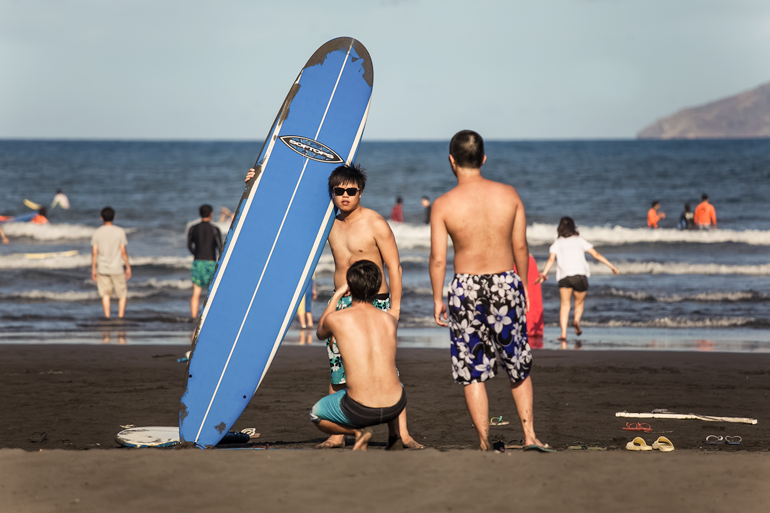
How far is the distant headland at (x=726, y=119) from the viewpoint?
159m

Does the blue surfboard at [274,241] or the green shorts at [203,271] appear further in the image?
the green shorts at [203,271]

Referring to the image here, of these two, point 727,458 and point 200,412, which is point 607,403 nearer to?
point 727,458

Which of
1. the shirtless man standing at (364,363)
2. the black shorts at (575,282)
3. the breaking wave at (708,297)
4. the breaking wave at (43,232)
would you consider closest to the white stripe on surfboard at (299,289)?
the shirtless man standing at (364,363)

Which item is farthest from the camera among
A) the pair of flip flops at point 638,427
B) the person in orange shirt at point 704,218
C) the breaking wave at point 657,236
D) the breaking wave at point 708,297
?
the person in orange shirt at point 704,218

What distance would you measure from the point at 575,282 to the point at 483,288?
20.6ft

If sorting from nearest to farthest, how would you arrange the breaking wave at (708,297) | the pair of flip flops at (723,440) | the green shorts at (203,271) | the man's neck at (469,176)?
the man's neck at (469,176)
the pair of flip flops at (723,440)
the green shorts at (203,271)
the breaking wave at (708,297)

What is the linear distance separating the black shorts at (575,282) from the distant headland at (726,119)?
16189 centimetres

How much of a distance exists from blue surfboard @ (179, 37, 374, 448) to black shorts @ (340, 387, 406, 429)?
1.04 meters

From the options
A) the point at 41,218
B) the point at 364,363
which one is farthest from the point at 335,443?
the point at 41,218

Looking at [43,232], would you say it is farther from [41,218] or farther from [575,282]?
[575,282]

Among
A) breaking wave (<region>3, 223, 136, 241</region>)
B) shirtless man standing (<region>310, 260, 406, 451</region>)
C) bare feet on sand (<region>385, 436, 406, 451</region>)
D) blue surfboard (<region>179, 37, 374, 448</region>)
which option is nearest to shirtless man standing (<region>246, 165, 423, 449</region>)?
bare feet on sand (<region>385, 436, 406, 451</region>)

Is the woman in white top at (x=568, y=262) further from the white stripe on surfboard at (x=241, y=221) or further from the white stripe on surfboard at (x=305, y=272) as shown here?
the white stripe on surfboard at (x=241, y=221)

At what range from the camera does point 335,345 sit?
438 cm

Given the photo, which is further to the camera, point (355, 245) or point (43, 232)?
point (43, 232)
